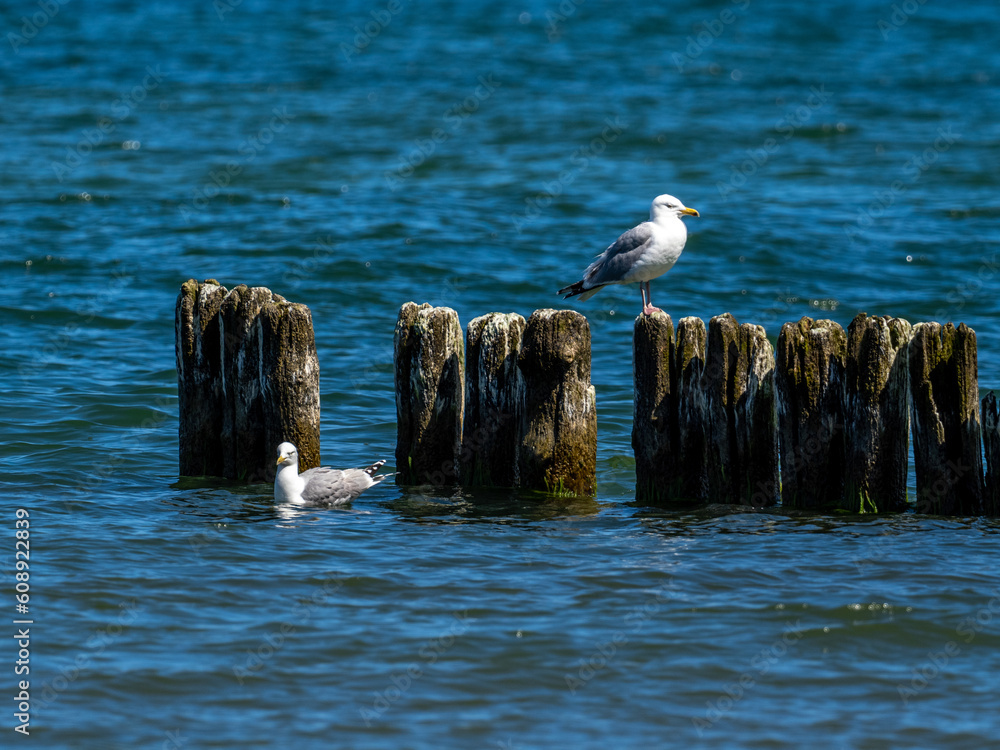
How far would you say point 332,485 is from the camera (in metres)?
9.65

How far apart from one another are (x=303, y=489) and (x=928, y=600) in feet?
15.3

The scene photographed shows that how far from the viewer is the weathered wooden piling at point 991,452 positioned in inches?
339

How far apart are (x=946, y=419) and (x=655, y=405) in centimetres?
210

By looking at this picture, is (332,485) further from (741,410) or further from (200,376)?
(741,410)

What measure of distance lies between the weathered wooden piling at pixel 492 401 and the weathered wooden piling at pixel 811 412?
2.02m

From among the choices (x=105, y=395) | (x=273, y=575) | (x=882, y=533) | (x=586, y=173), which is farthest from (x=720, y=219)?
(x=273, y=575)

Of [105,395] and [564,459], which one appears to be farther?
[105,395]

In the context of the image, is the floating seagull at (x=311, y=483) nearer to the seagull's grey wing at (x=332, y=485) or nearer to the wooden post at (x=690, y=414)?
the seagull's grey wing at (x=332, y=485)

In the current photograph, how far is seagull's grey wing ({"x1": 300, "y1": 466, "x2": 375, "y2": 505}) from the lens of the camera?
9.61 meters

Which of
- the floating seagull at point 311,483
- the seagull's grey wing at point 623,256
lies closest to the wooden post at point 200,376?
the floating seagull at point 311,483

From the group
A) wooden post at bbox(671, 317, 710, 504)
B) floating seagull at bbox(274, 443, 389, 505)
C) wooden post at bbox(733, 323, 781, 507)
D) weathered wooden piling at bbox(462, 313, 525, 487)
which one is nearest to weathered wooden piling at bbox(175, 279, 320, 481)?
floating seagull at bbox(274, 443, 389, 505)

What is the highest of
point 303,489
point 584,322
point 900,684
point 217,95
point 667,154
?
point 217,95

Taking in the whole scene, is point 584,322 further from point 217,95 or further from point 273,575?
point 217,95

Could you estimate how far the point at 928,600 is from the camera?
25.3ft
